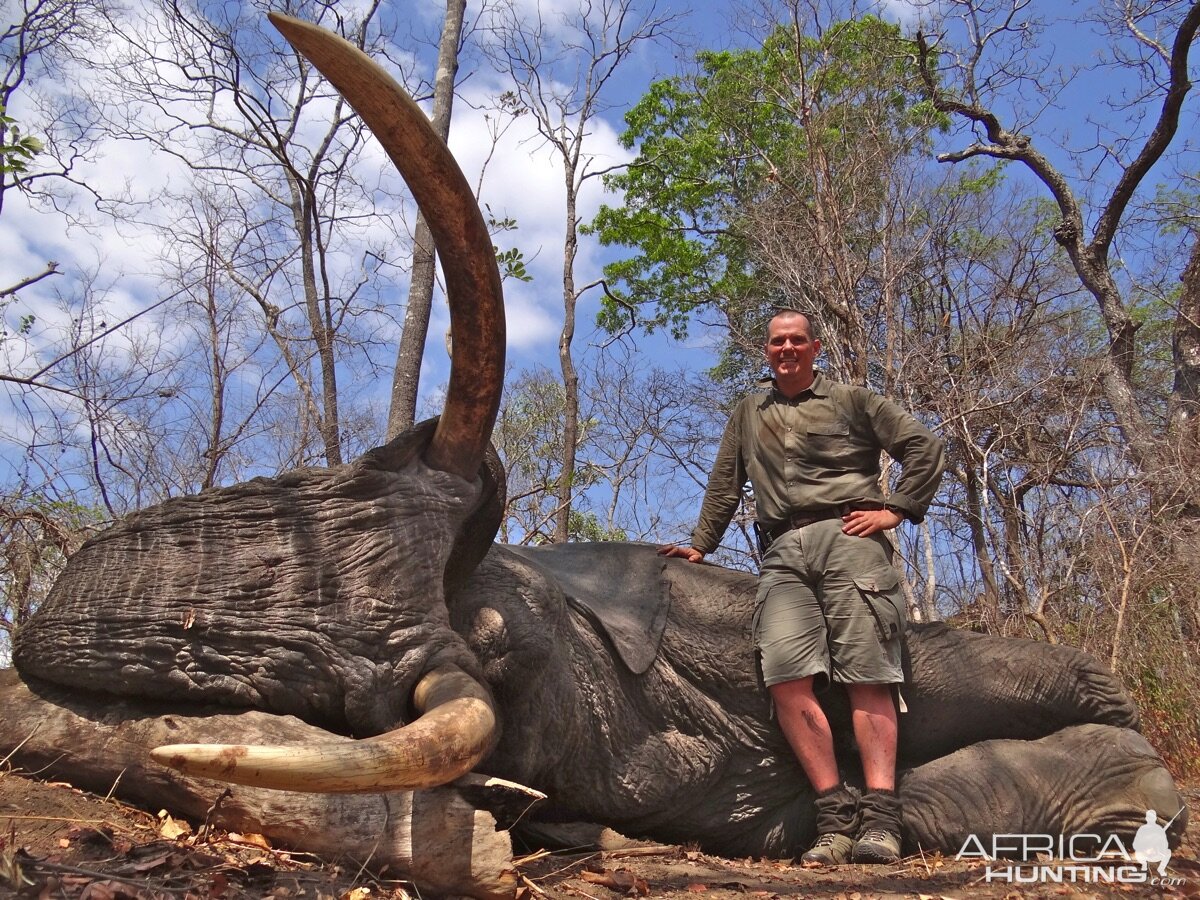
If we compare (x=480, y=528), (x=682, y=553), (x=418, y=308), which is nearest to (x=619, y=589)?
(x=682, y=553)

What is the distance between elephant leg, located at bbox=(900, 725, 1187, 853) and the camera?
3748mm

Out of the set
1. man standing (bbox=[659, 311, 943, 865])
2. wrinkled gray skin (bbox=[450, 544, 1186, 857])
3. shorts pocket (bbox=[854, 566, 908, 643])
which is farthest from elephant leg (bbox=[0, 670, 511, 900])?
shorts pocket (bbox=[854, 566, 908, 643])

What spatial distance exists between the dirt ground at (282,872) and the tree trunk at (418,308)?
529cm

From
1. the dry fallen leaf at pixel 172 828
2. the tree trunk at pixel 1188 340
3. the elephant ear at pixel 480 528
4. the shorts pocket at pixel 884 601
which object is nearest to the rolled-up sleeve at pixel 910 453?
the shorts pocket at pixel 884 601

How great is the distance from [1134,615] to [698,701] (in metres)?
4.33

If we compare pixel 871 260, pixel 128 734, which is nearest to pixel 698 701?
pixel 128 734

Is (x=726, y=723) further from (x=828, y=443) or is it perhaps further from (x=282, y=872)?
(x=282, y=872)

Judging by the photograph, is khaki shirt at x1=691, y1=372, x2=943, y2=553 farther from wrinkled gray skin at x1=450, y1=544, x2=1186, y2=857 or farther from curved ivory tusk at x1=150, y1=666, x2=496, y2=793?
curved ivory tusk at x1=150, y1=666, x2=496, y2=793

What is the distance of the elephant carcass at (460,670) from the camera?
2.66m

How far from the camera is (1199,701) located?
5848 millimetres

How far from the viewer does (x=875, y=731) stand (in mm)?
3801

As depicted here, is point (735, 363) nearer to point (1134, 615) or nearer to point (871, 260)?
point (871, 260)

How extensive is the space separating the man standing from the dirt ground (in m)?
0.35
